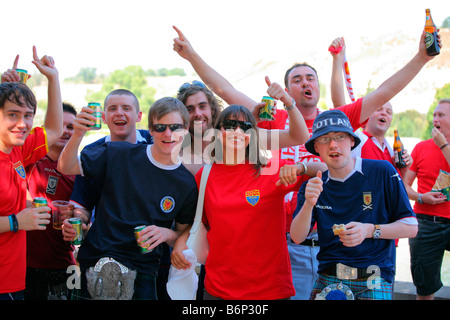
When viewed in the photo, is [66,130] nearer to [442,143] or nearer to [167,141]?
[167,141]

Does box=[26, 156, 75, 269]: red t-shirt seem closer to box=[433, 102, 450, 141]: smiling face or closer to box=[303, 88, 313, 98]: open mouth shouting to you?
box=[303, 88, 313, 98]: open mouth shouting

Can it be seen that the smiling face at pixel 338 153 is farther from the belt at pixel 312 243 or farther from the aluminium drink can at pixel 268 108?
the belt at pixel 312 243

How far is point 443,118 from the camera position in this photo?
18.1 ft

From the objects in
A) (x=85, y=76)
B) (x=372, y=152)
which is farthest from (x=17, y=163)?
(x=85, y=76)

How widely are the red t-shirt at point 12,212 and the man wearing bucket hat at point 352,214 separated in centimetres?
216

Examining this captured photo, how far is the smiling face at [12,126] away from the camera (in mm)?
3268

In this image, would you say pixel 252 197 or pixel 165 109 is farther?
pixel 165 109

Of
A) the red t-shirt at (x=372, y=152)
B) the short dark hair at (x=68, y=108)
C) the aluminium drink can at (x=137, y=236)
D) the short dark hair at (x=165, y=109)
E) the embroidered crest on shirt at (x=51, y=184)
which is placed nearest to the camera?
the aluminium drink can at (x=137, y=236)

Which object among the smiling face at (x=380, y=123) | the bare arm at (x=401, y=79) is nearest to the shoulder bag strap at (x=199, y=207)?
the bare arm at (x=401, y=79)

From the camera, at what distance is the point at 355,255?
307 centimetres

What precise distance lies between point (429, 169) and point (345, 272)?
3.25m

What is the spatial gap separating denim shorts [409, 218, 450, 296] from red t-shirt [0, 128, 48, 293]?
4562 mm

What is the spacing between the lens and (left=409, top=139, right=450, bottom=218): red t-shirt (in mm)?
5363

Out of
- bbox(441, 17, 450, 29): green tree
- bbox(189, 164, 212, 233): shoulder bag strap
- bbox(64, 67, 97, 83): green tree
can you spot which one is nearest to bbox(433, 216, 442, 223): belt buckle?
bbox(189, 164, 212, 233): shoulder bag strap
